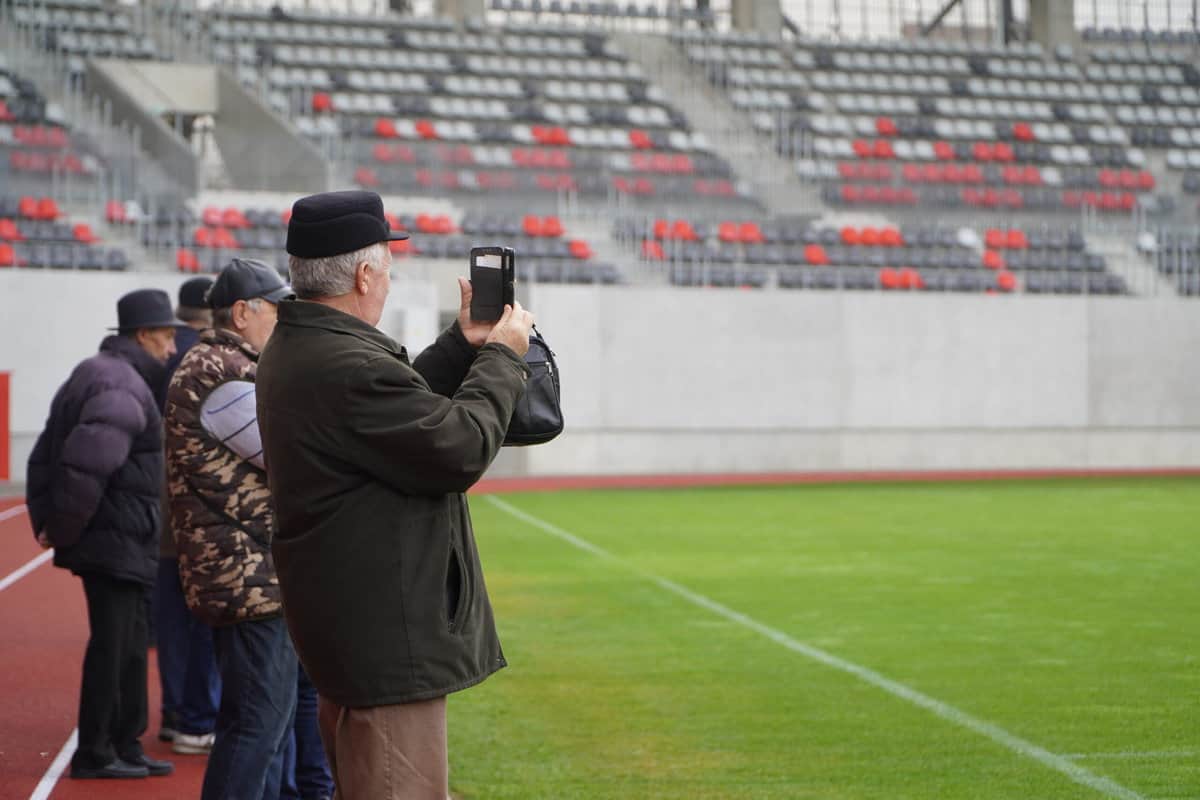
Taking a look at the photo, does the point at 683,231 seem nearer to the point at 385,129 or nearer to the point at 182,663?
the point at 385,129

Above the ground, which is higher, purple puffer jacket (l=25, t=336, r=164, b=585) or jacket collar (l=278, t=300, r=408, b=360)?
jacket collar (l=278, t=300, r=408, b=360)

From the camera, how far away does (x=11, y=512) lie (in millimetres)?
19125

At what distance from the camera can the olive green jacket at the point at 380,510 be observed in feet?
10.9

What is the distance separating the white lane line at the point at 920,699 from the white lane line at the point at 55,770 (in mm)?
3786

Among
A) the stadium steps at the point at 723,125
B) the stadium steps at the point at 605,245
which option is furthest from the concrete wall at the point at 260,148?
the stadium steps at the point at 723,125

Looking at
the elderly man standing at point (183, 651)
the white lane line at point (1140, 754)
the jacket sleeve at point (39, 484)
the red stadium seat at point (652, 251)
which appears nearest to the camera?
the jacket sleeve at point (39, 484)

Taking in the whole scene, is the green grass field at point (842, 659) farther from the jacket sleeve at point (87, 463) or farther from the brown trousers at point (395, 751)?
the brown trousers at point (395, 751)

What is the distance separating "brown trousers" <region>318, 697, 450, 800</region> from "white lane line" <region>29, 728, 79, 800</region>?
325cm

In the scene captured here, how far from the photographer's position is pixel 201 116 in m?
32.6

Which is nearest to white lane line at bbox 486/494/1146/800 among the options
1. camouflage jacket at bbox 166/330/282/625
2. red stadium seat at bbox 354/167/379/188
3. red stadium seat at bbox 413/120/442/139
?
camouflage jacket at bbox 166/330/282/625

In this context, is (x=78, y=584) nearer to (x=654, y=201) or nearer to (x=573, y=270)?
(x=573, y=270)

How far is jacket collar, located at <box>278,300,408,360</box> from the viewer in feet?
11.5

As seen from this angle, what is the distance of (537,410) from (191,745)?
411 cm

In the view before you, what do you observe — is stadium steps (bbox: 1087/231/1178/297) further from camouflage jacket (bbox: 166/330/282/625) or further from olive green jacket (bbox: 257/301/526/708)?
olive green jacket (bbox: 257/301/526/708)
